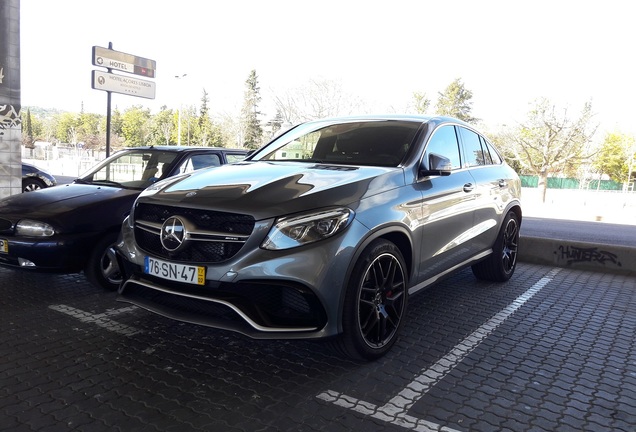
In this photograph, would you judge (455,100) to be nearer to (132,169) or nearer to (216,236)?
(132,169)

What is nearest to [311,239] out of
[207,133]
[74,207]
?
[74,207]

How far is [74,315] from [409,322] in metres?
2.86

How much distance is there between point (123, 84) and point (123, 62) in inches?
28.7

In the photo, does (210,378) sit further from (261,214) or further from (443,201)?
(443,201)

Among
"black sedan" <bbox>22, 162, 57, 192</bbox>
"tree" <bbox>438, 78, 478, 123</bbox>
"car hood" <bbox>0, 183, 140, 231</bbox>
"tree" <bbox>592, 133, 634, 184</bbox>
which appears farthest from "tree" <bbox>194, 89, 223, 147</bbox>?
"car hood" <bbox>0, 183, 140, 231</bbox>

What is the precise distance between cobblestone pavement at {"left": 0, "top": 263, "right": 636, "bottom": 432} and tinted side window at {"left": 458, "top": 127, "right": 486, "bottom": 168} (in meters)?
1.47

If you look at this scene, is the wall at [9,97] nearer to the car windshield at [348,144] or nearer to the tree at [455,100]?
the car windshield at [348,144]

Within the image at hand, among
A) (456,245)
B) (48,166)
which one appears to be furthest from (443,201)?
(48,166)

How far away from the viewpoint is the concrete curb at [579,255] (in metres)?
6.55

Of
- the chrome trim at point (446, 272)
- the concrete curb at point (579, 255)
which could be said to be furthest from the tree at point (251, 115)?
the chrome trim at point (446, 272)

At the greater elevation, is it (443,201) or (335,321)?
(443,201)

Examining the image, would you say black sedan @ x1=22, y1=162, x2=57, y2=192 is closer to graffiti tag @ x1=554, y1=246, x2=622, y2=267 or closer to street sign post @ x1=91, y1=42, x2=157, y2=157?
street sign post @ x1=91, y1=42, x2=157, y2=157

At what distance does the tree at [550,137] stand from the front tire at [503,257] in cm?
3540

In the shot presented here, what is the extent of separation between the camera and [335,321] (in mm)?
3045
